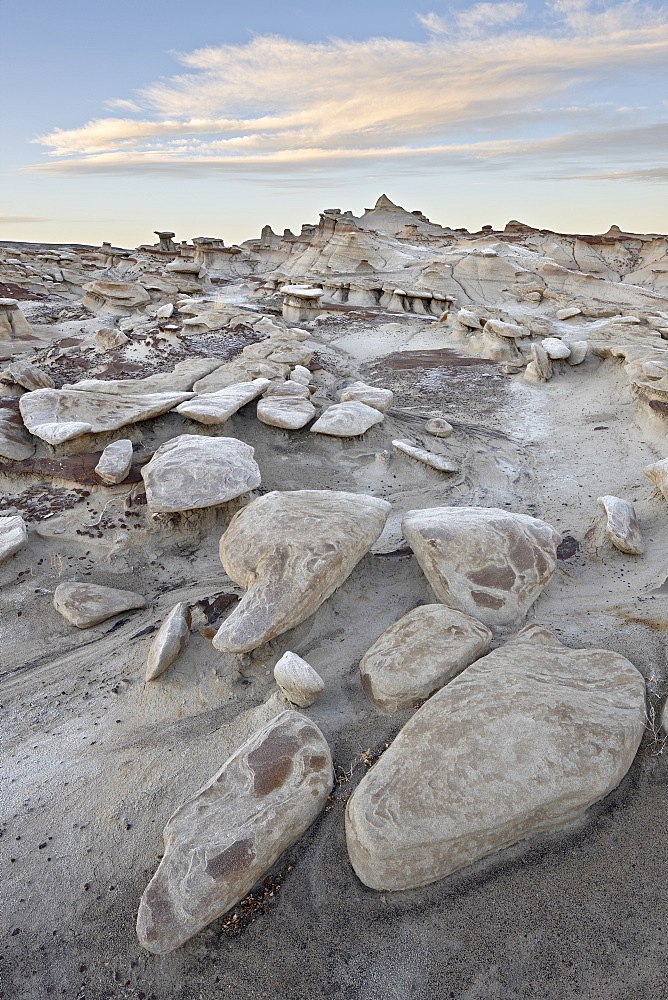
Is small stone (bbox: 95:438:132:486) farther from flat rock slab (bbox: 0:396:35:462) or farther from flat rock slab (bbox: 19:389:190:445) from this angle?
flat rock slab (bbox: 0:396:35:462)

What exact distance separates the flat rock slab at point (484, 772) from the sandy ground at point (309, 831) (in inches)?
4.7

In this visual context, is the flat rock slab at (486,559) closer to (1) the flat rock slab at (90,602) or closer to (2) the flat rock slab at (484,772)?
(2) the flat rock slab at (484,772)

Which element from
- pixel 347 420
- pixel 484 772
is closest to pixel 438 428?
pixel 347 420

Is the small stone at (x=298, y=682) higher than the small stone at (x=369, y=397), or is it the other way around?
the small stone at (x=369, y=397)

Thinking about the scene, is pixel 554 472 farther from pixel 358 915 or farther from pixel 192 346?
pixel 192 346

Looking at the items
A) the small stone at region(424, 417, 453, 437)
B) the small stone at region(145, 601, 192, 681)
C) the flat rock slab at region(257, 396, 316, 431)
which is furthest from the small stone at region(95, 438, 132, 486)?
the small stone at region(424, 417, 453, 437)

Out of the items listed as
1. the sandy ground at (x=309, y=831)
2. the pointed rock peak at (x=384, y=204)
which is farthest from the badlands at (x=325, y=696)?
the pointed rock peak at (x=384, y=204)

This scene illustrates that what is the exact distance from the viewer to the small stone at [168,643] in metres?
3.69

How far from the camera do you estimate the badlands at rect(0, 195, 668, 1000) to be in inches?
90.5

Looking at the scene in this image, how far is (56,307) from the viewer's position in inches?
659

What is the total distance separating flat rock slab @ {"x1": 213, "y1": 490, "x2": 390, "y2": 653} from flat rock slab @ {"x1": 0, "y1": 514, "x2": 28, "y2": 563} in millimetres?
1962

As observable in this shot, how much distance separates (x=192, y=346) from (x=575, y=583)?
7.78m

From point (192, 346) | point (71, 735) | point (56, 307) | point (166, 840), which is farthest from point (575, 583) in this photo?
point (56, 307)

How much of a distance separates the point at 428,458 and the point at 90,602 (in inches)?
158
